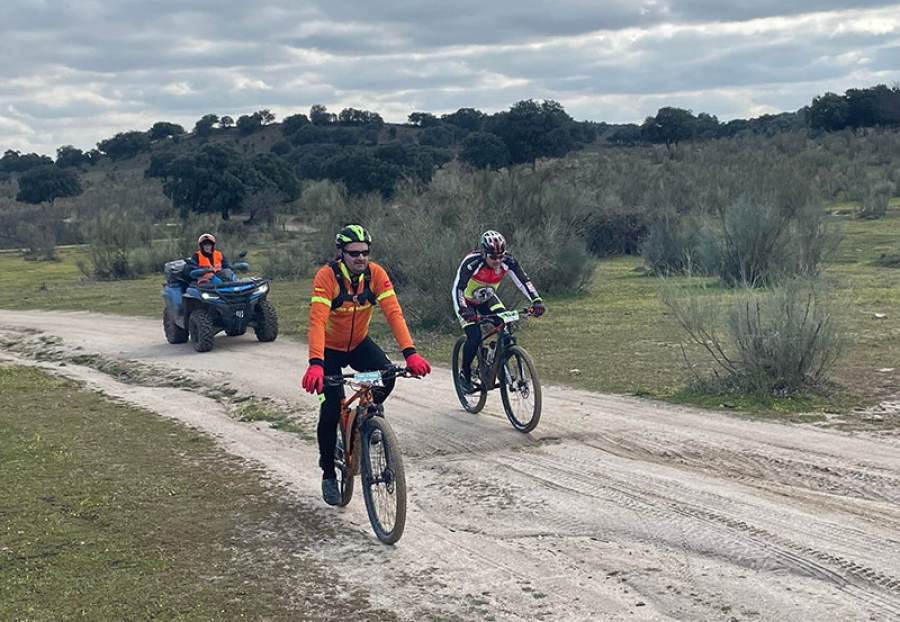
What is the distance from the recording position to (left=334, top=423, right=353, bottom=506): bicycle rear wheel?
7484 millimetres

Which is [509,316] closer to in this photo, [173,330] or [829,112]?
[173,330]

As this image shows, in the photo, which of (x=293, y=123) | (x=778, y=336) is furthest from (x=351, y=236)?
(x=293, y=123)

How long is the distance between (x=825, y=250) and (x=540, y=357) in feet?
40.6

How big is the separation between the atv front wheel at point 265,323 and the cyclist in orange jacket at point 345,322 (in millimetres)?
10290

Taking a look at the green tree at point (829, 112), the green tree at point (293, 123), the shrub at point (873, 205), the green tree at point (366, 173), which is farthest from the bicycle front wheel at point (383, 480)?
the green tree at point (293, 123)

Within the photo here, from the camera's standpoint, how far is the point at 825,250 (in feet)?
80.3

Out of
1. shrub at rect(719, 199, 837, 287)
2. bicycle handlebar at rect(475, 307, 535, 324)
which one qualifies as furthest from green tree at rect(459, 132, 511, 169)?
bicycle handlebar at rect(475, 307, 535, 324)

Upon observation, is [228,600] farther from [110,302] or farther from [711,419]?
[110,302]

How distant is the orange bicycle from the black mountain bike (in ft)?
8.66

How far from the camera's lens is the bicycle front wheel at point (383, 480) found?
6703mm

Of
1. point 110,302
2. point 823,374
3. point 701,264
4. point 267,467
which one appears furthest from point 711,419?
point 110,302

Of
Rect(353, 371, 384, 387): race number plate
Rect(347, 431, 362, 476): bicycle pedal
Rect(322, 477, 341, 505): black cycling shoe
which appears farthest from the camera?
Rect(322, 477, 341, 505): black cycling shoe

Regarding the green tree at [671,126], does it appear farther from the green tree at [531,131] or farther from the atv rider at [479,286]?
the atv rider at [479,286]

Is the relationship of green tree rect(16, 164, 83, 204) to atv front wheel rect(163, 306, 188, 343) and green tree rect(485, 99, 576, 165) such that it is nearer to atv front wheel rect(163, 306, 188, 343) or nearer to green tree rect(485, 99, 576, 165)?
green tree rect(485, 99, 576, 165)
